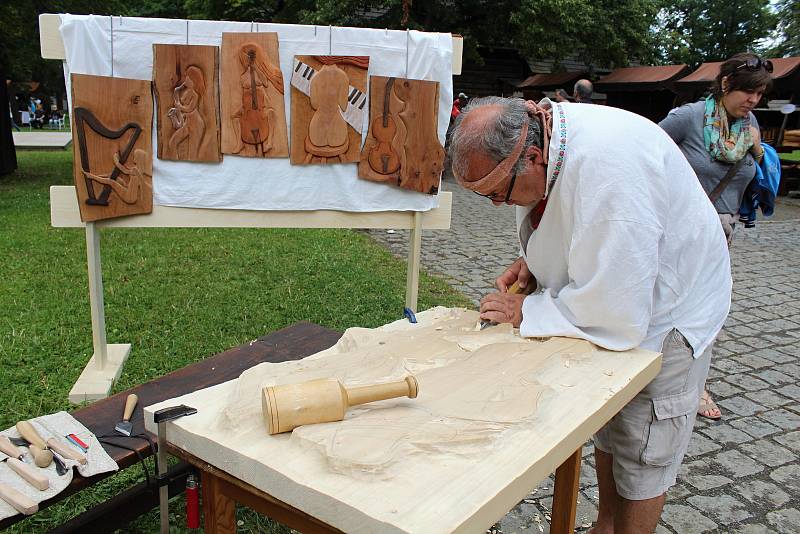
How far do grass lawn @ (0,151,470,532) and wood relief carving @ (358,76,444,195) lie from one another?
4.63 ft

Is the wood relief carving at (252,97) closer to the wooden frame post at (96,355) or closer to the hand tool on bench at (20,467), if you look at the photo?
the wooden frame post at (96,355)

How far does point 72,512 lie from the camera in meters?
2.41

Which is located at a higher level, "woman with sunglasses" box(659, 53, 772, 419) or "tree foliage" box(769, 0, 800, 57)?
"tree foliage" box(769, 0, 800, 57)

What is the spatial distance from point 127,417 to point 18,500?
1.66 ft

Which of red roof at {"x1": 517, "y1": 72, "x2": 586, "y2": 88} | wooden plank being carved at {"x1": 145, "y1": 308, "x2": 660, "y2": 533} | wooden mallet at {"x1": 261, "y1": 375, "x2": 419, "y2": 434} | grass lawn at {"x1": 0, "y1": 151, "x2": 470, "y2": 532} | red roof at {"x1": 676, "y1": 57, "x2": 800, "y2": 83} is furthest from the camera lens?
red roof at {"x1": 517, "y1": 72, "x2": 586, "y2": 88}

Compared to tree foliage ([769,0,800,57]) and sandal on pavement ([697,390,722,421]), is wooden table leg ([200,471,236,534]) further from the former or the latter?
tree foliage ([769,0,800,57])

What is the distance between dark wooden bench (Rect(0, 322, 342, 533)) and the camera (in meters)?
1.80

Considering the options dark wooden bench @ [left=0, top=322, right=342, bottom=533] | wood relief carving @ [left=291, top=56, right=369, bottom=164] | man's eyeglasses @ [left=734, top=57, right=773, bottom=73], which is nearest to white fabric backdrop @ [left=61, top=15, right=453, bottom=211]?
wood relief carving @ [left=291, top=56, right=369, bottom=164]

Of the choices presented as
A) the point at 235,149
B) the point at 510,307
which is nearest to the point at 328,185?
the point at 235,149

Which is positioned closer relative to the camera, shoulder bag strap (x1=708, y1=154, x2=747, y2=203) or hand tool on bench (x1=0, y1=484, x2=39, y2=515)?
hand tool on bench (x1=0, y1=484, x2=39, y2=515)

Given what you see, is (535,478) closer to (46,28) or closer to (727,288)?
(727,288)

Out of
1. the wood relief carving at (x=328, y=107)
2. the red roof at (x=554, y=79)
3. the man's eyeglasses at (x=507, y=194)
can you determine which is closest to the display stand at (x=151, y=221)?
the wood relief carving at (x=328, y=107)

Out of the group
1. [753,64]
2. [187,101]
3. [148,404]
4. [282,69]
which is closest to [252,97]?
[282,69]

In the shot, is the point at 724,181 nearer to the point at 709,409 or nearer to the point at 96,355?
the point at 709,409
